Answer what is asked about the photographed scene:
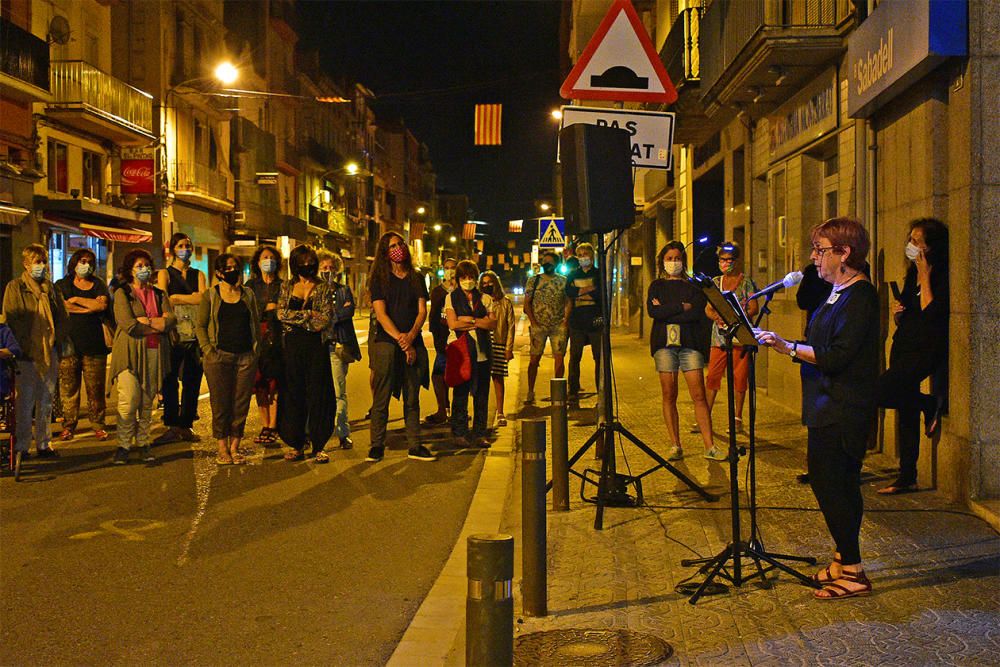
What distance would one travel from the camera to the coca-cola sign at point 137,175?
102 feet

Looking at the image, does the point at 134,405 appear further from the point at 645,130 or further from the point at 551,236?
the point at 551,236

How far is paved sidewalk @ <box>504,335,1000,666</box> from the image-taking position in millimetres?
4762

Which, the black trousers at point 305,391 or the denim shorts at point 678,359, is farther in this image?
the black trousers at point 305,391

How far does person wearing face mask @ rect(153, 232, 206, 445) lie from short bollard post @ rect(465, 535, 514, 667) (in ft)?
26.6

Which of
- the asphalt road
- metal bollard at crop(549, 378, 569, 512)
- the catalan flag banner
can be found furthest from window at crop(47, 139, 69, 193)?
metal bollard at crop(549, 378, 569, 512)

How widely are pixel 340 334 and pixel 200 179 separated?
3014 cm

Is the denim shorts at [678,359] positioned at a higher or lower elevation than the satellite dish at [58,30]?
lower

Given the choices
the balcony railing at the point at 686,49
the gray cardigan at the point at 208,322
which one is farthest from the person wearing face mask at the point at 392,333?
the balcony railing at the point at 686,49

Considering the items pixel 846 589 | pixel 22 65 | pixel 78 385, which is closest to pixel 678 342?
pixel 846 589

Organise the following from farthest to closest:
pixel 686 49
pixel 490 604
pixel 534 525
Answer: pixel 686 49
pixel 534 525
pixel 490 604

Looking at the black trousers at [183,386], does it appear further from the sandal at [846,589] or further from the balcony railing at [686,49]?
the balcony railing at [686,49]

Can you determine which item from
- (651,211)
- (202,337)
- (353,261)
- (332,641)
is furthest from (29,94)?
(353,261)

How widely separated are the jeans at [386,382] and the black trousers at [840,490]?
511 centimetres

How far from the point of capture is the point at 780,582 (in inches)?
230
